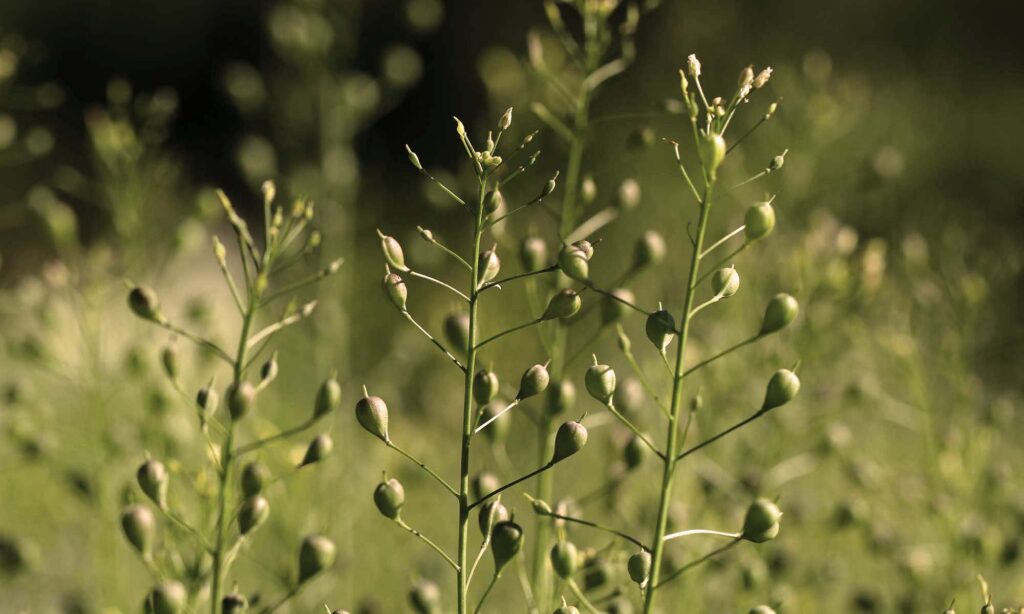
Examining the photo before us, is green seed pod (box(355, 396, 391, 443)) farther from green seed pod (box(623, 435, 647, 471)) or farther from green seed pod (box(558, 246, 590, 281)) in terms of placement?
green seed pod (box(623, 435, 647, 471))

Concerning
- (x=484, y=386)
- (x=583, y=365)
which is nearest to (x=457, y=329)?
(x=484, y=386)

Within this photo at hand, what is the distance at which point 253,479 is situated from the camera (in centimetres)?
91

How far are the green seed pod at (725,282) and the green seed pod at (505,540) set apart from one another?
0.69 ft

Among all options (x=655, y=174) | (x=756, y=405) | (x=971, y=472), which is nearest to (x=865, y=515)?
(x=971, y=472)

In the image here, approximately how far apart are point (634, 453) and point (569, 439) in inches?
9.4

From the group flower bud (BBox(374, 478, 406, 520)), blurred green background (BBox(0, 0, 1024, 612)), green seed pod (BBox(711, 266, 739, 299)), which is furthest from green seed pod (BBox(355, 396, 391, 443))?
blurred green background (BBox(0, 0, 1024, 612))

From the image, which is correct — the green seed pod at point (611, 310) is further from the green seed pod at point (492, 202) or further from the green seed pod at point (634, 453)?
the green seed pod at point (492, 202)

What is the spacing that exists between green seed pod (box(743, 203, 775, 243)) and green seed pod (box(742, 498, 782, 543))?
0.18m

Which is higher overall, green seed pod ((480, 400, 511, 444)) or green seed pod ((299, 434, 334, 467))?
green seed pod ((480, 400, 511, 444))

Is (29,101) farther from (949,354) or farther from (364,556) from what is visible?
(949,354)

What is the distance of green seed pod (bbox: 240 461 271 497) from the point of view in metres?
0.90

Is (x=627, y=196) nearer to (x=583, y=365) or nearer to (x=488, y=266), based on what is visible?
(x=488, y=266)

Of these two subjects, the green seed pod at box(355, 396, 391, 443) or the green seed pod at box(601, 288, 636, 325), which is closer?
the green seed pod at box(355, 396, 391, 443)

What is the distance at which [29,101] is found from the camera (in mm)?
1915
